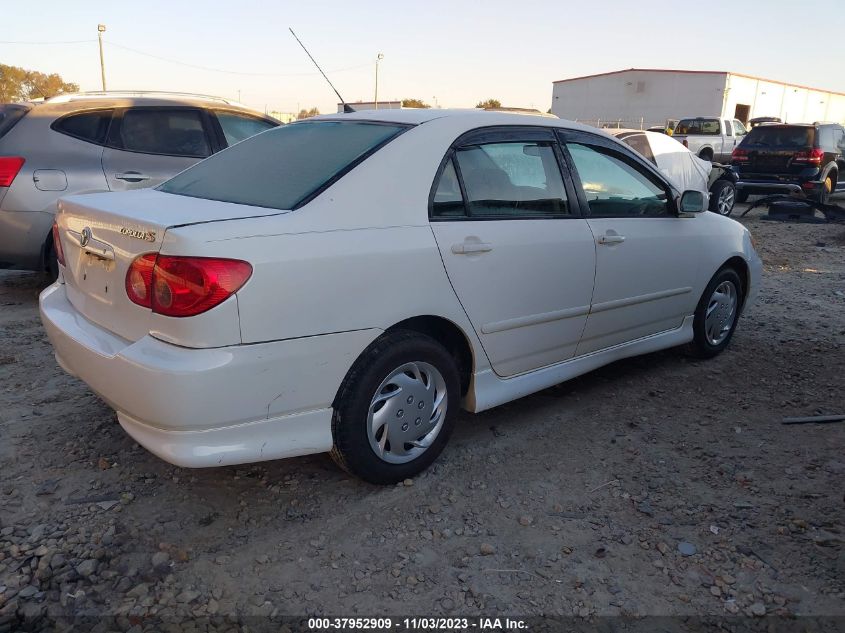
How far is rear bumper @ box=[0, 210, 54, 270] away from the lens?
5.43m

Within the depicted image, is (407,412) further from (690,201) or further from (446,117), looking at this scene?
(690,201)

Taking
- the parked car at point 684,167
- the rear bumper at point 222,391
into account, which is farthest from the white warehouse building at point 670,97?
the rear bumper at point 222,391

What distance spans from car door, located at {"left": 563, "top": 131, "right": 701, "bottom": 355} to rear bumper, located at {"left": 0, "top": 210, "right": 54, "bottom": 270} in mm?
4131

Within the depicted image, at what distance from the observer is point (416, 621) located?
2.27 metres

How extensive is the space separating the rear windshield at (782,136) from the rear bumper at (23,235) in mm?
13324

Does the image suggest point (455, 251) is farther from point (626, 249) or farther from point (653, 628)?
point (653, 628)

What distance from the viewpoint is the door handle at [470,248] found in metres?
3.05

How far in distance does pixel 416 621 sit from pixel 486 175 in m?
1.99

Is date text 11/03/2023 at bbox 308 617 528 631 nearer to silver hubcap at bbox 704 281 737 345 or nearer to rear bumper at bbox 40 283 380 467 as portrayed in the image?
rear bumper at bbox 40 283 380 467

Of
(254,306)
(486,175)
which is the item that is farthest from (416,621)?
(486,175)

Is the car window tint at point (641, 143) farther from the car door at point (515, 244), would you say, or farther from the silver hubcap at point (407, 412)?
the silver hubcap at point (407, 412)

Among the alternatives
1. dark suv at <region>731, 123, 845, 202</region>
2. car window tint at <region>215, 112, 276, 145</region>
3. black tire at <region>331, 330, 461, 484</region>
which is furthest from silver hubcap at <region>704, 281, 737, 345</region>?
dark suv at <region>731, 123, 845, 202</region>

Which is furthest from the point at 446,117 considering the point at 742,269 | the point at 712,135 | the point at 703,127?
the point at 703,127

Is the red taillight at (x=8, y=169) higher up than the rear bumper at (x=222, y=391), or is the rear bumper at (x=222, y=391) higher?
the red taillight at (x=8, y=169)
